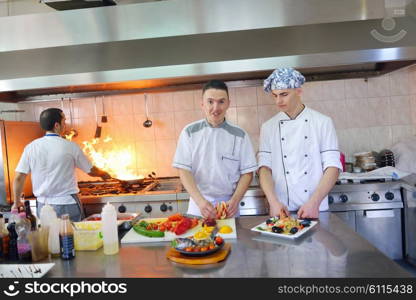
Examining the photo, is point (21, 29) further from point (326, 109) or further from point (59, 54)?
point (326, 109)

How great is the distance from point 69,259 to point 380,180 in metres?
2.41

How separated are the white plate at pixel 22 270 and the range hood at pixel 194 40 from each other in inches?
50.3

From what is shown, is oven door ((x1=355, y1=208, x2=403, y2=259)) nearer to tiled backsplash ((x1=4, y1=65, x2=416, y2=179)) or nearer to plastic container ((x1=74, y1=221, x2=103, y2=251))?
tiled backsplash ((x1=4, y1=65, x2=416, y2=179))

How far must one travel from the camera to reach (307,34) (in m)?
2.16

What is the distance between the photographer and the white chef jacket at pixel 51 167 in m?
2.64

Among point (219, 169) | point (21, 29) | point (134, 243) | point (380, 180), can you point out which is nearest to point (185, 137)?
point (219, 169)

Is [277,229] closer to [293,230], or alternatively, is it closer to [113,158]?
[293,230]

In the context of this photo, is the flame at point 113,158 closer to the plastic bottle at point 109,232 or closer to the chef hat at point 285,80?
the chef hat at point 285,80

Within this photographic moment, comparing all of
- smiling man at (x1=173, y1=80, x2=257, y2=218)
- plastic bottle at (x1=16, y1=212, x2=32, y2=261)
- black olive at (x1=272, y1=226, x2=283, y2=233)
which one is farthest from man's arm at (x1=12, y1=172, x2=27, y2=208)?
black olive at (x1=272, y1=226, x2=283, y2=233)

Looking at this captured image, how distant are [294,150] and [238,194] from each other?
41 centimetres

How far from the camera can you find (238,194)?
6.52 ft

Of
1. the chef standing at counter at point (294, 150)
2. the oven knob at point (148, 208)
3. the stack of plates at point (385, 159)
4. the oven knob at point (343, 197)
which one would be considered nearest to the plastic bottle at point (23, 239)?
the chef standing at counter at point (294, 150)

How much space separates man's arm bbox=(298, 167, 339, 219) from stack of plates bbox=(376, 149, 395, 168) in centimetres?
152

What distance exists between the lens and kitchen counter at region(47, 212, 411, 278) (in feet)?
3.61
